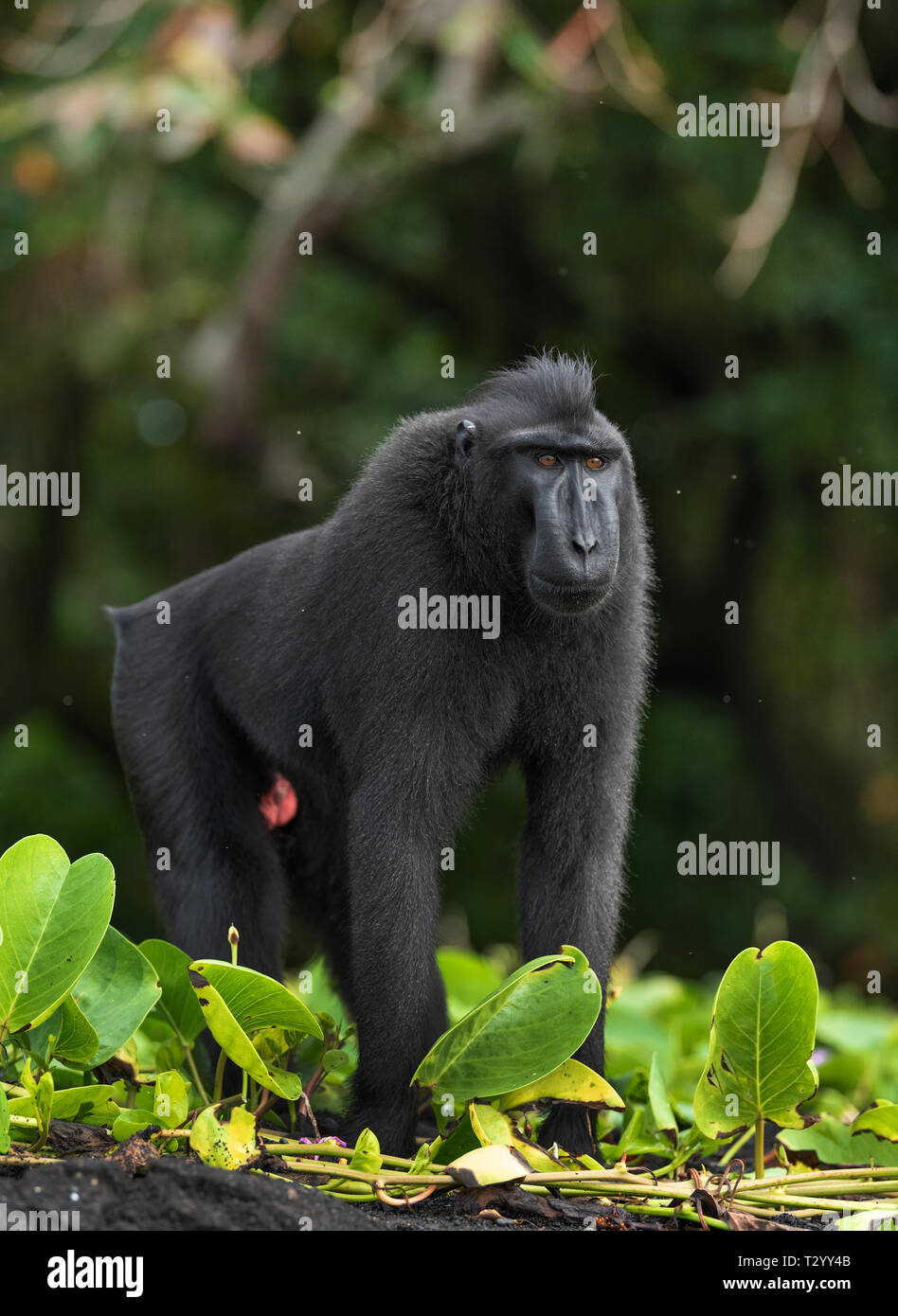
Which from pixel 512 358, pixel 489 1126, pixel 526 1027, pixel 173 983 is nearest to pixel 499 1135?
pixel 489 1126

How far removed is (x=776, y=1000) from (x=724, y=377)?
924cm

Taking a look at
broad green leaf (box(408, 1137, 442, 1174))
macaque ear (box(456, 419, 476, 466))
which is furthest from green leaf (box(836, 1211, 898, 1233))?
macaque ear (box(456, 419, 476, 466))

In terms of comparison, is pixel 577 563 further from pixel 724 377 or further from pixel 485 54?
pixel 724 377

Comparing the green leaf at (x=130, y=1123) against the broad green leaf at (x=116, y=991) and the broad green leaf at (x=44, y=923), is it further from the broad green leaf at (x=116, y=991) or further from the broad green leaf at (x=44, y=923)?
the broad green leaf at (x=44, y=923)

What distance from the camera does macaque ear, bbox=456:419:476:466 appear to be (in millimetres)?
4129

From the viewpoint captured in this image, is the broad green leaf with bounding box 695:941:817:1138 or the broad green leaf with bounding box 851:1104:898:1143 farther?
the broad green leaf with bounding box 851:1104:898:1143

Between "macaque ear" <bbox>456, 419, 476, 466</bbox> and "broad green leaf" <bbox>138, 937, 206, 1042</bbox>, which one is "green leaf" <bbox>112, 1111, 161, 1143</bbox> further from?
"macaque ear" <bbox>456, 419, 476, 466</bbox>

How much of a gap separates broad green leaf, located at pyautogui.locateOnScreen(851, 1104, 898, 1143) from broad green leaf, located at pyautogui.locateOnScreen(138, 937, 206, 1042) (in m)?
1.76

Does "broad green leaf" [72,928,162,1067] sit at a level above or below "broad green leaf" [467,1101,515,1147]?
above

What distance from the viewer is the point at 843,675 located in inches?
449

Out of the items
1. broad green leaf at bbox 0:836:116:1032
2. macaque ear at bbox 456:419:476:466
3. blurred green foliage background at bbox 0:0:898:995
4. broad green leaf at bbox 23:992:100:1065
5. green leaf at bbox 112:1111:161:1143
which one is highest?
blurred green foliage background at bbox 0:0:898:995

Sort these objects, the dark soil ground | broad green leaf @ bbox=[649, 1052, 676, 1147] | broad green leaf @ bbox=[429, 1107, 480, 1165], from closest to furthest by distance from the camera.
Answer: the dark soil ground, broad green leaf @ bbox=[429, 1107, 480, 1165], broad green leaf @ bbox=[649, 1052, 676, 1147]

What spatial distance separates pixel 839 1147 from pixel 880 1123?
15 centimetres

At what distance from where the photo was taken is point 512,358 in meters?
10.5
